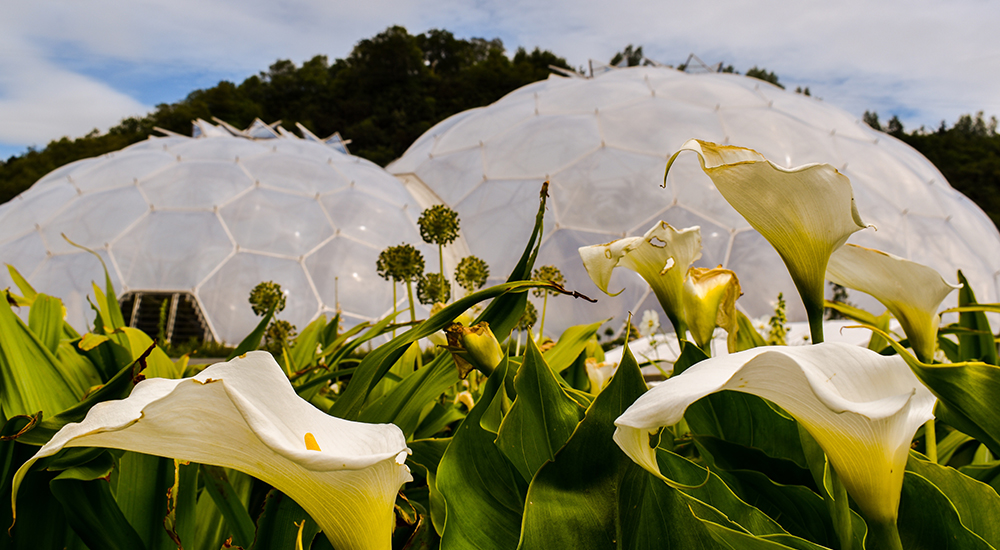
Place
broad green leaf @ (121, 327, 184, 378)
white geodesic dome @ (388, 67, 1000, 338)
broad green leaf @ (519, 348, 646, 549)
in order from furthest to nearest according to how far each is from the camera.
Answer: white geodesic dome @ (388, 67, 1000, 338)
broad green leaf @ (121, 327, 184, 378)
broad green leaf @ (519, 348, 646, 549)

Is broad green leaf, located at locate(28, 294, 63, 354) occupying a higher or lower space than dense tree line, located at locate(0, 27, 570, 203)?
lower

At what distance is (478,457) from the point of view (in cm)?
48

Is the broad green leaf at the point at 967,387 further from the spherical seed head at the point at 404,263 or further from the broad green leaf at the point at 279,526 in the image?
the spherical seed head at the point at 404,263

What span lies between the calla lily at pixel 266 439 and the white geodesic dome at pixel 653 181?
6.06m

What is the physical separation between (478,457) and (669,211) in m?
6.86

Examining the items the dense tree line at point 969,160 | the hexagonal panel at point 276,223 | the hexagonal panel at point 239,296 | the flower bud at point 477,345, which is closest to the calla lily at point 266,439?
the flower bud at point 477,345

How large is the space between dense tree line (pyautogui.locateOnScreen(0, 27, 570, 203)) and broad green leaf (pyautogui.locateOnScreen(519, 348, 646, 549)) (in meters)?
19.1

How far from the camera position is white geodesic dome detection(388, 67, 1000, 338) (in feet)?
22.2

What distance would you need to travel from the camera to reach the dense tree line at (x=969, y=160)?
19.1 m

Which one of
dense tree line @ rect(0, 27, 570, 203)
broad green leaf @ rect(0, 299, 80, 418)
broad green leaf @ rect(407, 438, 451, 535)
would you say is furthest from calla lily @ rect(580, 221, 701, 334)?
dense tree line @ rect(0, 27, 570, 203)

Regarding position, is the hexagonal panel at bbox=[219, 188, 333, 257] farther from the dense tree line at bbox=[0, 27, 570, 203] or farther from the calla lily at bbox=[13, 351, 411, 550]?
the dense tree line at bbox=[0, 27, 570, 203]

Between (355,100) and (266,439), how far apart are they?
82.1 feet

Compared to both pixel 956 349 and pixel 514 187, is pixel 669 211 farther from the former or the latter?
pixel 956 349

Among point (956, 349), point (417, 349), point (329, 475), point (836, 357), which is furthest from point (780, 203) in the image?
point (956, 349)
